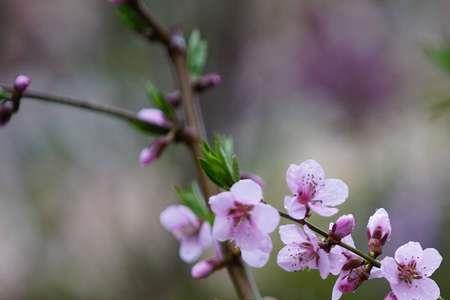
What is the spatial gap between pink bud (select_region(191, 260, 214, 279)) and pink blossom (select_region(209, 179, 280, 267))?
139 millimetres

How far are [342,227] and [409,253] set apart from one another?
5 cm

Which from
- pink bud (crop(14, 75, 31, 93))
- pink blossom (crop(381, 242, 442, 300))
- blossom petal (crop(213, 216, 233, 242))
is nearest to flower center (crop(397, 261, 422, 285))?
pink blossom (crop(381, 242, 442, 300))

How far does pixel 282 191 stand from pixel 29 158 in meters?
0.98

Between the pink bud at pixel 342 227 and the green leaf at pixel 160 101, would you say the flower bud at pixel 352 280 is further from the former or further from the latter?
the green leaf at pixel 160 101

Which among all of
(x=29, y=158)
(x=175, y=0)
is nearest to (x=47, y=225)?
(x=29, y=158)

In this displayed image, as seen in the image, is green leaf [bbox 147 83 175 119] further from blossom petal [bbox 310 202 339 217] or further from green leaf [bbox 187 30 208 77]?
blossom petal [bbox 310 202 339 217]

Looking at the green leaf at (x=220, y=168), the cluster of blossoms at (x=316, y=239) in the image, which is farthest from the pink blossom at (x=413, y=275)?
the green leaf at (x=220, y=168)

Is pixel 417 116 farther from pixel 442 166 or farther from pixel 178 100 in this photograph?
pixel 178 100

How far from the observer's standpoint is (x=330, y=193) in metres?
0.54

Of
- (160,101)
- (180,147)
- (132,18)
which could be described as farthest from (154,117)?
(180,147)

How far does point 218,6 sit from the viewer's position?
8.67ft

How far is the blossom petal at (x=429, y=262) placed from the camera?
1.68 ft

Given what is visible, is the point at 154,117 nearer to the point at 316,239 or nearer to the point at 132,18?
the point at 132,18

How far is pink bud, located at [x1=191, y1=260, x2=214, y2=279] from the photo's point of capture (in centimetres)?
66
